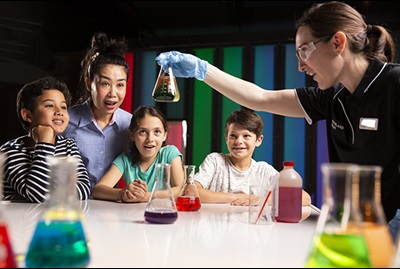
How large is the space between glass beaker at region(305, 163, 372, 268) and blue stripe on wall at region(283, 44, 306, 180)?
2836 millimetres

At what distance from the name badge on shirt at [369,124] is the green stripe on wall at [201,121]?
217 centimetres

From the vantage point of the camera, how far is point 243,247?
797mm

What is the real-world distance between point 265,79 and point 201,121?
66 cm

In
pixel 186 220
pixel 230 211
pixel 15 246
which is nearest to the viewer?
pixel 15 246

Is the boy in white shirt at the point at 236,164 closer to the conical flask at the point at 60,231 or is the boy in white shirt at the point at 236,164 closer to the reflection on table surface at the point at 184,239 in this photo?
the reflection on table surface at the point at 184,239

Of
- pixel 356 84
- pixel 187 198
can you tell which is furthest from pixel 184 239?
pixel 356 84

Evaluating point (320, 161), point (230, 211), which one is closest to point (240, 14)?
point (320, 161)

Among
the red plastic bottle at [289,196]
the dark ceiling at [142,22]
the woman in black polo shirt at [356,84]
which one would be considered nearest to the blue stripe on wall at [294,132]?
the dark ceiling at [142,22]

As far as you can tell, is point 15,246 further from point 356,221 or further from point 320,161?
point 320,161

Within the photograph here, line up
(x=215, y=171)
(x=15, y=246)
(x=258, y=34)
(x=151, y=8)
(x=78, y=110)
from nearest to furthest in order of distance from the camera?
(x=15, y=246) → (x=78, y=110) → (x=215, y=171) → (x=258, y=34) → (x=151, y=8)

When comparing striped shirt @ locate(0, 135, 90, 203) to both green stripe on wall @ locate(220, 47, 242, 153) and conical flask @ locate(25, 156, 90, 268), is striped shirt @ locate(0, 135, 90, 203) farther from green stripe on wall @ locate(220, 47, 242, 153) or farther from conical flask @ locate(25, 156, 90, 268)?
green stripe on wall @ locate(220, 47, 242, 153)

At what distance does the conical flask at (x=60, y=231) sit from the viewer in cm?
59

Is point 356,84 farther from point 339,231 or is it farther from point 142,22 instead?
point 142,22

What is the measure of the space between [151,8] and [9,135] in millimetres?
1904
